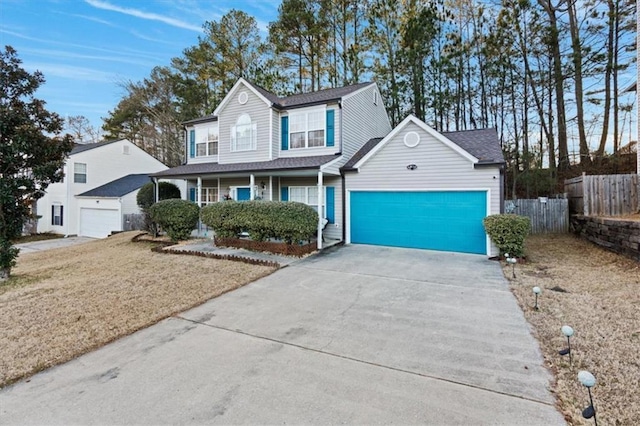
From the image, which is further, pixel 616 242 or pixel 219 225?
pixel 219 225

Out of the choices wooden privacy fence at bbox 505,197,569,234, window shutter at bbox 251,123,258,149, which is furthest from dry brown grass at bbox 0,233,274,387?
wooden privacy fence at bbox 505,197,569,234

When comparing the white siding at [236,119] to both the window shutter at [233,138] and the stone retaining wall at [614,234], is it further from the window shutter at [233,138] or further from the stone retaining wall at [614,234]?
the stone retaining wall at [614,234]

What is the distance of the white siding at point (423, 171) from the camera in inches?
370

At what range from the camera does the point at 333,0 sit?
19.9 meters

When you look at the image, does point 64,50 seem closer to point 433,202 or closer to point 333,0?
point 333,0

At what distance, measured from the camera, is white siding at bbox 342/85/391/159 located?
41.3 feet

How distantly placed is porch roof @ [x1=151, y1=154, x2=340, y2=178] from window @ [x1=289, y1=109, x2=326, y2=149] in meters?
0.74

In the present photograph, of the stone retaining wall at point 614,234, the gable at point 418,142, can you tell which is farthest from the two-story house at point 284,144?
the stone retaining wall at point 614,234

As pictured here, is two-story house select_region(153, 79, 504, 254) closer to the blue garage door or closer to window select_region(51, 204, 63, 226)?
the blue garage door

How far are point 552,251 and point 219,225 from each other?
36.9 ft

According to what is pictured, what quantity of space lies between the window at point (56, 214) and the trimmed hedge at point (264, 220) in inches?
694

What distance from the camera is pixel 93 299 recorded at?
584 centimetres

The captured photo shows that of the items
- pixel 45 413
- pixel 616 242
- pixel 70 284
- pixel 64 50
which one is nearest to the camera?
pixel 45 413

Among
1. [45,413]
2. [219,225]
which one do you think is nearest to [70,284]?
[219,225]
